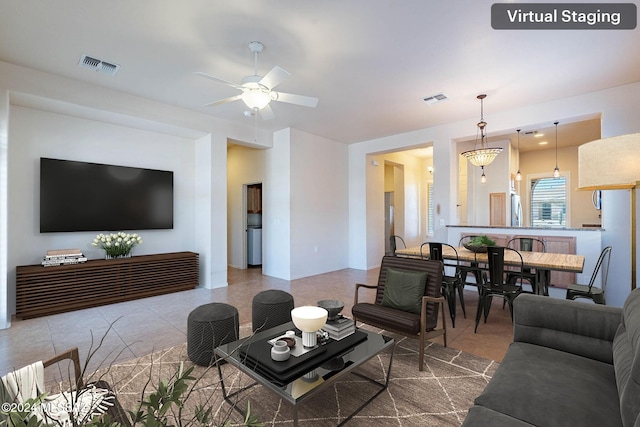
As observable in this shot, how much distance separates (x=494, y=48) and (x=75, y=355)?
4223 mm

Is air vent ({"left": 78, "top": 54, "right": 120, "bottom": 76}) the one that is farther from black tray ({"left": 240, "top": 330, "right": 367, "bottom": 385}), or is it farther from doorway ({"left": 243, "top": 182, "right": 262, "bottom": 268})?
doorway ({"left": 243, "top": 182, "right": 262, "bottom": 268})

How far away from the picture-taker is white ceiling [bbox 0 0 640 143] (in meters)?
2.63

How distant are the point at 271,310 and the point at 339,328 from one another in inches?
39.1

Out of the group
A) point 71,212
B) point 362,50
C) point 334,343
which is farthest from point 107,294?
point 362,50

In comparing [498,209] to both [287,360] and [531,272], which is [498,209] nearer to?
[531,272]

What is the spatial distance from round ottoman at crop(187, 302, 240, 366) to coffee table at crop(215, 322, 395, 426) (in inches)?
18.4

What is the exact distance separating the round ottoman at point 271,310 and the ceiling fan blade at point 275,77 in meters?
2.07

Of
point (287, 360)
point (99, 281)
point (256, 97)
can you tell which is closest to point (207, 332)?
point (287, 360)

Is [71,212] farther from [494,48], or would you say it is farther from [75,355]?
[494,48]

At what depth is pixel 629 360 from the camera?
1.38m

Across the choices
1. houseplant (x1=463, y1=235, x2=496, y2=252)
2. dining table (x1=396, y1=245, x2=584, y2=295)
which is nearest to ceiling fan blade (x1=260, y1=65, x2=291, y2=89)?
dining table (x1=396, y1=245, x2=584, y2=295)

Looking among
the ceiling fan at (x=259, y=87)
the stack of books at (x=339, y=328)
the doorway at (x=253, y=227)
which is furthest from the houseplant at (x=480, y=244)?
the doorway at (x=253, y=227)

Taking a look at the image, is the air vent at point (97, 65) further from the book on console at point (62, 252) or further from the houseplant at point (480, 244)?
the houseplant at point (480, 244)

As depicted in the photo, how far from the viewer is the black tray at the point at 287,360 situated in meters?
1.69
